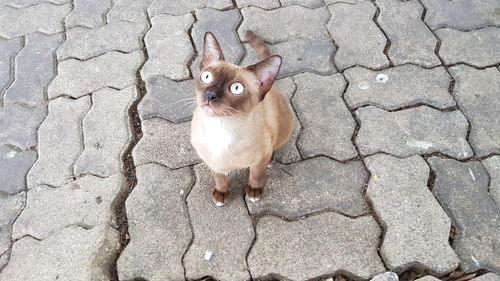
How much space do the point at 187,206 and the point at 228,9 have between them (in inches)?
63.2

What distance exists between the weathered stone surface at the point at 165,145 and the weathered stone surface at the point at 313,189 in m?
0.46

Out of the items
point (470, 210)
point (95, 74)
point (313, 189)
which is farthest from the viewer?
point (95, 74)

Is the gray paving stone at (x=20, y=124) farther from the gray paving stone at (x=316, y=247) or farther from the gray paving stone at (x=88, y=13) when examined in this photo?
the gray paving stone at (x=316, y=247)

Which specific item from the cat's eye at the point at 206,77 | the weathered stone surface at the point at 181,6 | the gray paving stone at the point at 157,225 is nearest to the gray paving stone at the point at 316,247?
the gray paving stone at the point at 157,225

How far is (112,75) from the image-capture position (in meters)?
2.88

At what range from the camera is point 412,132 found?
8.31 feet

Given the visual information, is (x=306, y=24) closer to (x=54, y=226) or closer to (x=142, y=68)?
(x=142, y=68)

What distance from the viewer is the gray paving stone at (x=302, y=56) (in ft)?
9.39

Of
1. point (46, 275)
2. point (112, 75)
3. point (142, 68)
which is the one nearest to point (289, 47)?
point (142, 68)

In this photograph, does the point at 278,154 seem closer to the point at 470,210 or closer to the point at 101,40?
the point at 470,210

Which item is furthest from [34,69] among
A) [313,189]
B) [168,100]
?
[313,189]

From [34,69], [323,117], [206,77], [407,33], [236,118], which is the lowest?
[34,69]

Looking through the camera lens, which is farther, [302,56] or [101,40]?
[101,40]

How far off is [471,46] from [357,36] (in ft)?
2.42
